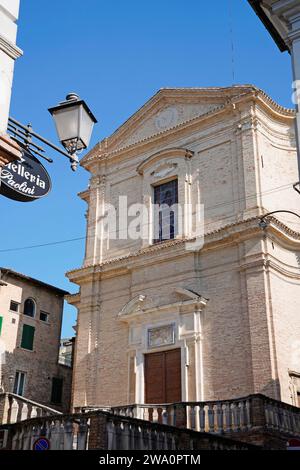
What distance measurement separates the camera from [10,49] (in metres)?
9.13

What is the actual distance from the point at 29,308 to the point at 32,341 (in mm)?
1523

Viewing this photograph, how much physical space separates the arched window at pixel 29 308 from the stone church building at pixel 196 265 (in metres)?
2.64

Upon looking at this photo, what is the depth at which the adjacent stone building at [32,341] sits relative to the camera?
2642 centimetres

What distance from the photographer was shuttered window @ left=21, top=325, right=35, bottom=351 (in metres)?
27.3

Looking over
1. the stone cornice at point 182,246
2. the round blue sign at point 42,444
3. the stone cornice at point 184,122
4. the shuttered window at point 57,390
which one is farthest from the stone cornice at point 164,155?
the round blue sign at point 42,444

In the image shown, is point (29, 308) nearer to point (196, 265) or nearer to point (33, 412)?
point (196, 265)

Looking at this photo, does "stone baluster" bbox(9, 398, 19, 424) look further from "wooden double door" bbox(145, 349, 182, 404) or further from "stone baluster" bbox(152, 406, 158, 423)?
"wooden double door" bbox(145, 349, 182, 404)

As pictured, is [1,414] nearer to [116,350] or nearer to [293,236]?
[116,350]

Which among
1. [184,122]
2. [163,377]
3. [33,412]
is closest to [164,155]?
[184,122]

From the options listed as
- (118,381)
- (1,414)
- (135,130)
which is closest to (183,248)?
(118,381)

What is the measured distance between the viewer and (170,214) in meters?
24.4

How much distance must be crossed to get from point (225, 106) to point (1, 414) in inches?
570

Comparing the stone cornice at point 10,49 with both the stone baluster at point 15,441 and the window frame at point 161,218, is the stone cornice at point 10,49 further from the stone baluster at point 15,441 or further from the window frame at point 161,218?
the window frame at point 161,218

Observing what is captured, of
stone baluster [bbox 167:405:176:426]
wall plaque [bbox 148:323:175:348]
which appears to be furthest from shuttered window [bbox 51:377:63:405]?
stone baluster [bbox 167:405:176:426]
